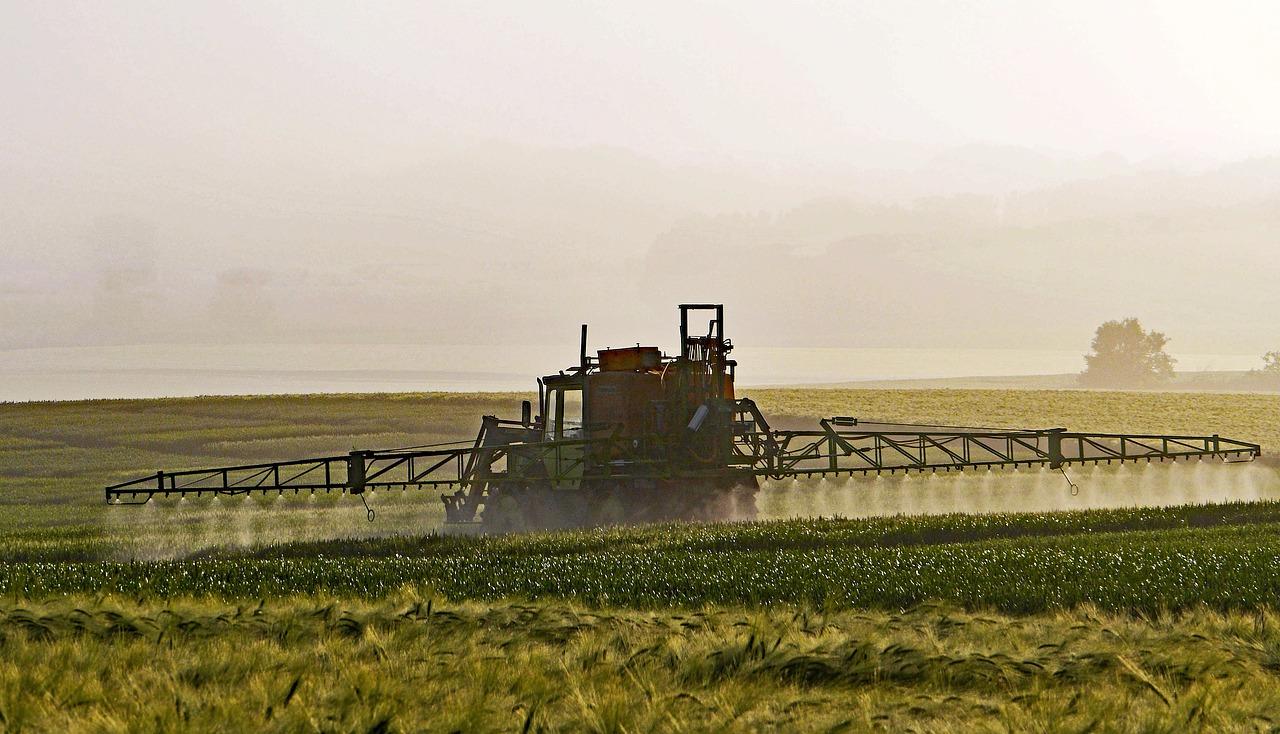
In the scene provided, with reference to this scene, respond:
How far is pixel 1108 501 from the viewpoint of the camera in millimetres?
28453

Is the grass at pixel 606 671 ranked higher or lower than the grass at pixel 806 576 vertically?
higher

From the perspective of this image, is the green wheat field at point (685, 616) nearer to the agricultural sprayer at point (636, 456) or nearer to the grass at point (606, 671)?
the grass at point (606, 671)

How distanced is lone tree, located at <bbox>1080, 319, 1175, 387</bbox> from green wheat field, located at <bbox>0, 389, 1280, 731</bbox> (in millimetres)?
96023

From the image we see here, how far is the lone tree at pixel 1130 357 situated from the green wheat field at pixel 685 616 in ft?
315

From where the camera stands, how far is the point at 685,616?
1073 cm

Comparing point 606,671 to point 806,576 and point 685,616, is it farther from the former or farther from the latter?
point 806,576

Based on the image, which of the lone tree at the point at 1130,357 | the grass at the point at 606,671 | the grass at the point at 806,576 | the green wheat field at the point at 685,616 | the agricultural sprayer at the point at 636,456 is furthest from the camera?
the lone tree at the point at 1130,357

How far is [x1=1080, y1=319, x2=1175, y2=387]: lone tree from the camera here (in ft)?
397

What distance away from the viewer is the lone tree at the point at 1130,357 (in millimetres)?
121062

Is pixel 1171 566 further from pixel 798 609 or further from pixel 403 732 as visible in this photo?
pixel 403 732

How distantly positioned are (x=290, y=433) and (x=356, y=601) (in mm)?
45098

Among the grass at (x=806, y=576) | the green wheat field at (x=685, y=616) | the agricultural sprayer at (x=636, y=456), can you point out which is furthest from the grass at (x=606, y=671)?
the agricultural sprayer at (x=636, y=456)

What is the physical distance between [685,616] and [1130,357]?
Answer: 121312 mm

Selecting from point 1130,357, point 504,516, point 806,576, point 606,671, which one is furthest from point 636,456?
point 1130,357
